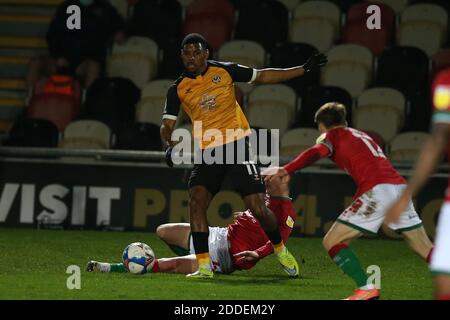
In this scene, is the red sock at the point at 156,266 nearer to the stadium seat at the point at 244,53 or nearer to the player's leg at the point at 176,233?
the player's leg at the point at 176,233

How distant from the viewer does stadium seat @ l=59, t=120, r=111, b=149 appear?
13.6 meters

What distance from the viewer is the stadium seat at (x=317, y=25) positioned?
14.6 metres

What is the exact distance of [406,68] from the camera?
13.9 metres

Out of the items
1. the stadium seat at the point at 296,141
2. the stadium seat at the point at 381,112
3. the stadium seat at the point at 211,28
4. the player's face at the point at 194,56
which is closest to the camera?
the player's face at the point at 194,56

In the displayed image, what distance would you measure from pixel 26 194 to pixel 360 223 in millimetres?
6581

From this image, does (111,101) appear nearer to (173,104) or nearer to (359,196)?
(173,104)

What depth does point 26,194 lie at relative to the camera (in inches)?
500

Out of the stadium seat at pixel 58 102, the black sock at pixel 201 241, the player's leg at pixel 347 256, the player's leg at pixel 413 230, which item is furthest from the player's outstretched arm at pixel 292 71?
the stadium seat at pixel 58 102

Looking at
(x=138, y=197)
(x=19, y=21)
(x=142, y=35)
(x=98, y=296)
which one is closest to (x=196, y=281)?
(x=98, y=296)

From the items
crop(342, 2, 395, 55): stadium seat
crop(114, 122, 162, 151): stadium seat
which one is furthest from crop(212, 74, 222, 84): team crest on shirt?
crop(342, 2, 395, 55): stadium seat

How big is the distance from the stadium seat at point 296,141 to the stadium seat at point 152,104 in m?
1.87

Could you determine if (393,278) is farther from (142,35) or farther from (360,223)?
(142,35)

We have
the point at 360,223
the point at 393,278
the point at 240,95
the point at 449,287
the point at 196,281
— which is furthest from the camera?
the point at 240,95

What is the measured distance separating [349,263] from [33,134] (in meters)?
7.28
